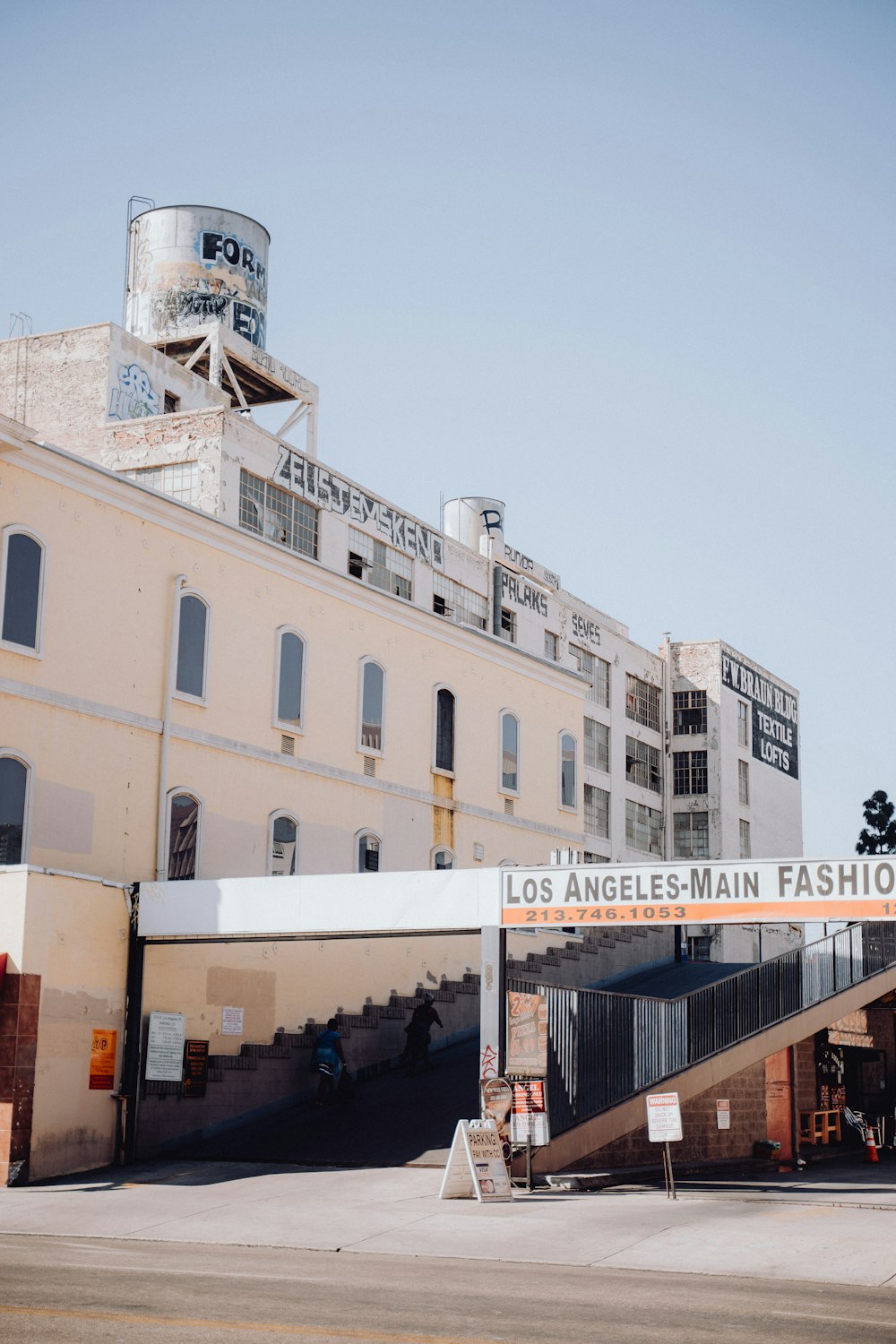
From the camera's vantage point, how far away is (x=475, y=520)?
198ft

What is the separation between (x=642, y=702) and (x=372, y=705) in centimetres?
3968

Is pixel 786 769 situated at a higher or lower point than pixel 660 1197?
higher

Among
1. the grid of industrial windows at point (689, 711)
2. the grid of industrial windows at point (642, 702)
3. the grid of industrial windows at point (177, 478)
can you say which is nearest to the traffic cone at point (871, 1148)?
the grid of industrial windows at point (177, 478)

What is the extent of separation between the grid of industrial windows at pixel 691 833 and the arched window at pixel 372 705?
134 feet

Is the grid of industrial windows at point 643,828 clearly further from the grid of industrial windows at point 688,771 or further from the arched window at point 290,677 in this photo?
the arched window at point 290,677

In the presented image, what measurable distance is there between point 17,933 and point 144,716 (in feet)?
21.4

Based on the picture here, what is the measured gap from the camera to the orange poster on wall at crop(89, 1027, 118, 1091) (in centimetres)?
2148

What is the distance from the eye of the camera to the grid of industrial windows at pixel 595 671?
207ft

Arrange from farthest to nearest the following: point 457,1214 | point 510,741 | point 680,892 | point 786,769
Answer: point 786,769 < point 510,741 < point 680,892 < point 457,1214

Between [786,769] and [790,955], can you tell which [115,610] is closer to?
[790,955]

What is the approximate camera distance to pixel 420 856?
3281cm

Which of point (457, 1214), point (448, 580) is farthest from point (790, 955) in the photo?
point (448, 580)

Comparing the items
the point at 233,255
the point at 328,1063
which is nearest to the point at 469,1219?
the point at 328,1063

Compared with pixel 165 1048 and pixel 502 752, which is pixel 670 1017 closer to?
pixel 165 1048
